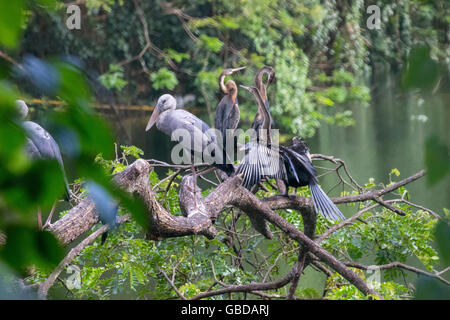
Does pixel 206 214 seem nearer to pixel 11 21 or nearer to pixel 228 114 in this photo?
pixel 228 114

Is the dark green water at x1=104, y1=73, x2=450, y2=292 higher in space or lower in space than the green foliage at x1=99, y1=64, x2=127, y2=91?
lower

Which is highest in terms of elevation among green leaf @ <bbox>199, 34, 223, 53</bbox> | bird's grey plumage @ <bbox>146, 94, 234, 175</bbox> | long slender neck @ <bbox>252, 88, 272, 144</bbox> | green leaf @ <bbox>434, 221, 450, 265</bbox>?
green leaf @ <bbox>199, 34, 223, 53</bbox>

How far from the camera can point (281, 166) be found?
2.06 m

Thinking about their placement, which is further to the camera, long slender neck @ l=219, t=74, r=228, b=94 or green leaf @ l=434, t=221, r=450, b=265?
long slender neck @ l=219, t=74, r=228, b=94

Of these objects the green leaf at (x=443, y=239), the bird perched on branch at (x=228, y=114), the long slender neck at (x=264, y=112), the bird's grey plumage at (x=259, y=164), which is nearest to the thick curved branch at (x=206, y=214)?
the bird's grey plumage at (x=259, y=164)

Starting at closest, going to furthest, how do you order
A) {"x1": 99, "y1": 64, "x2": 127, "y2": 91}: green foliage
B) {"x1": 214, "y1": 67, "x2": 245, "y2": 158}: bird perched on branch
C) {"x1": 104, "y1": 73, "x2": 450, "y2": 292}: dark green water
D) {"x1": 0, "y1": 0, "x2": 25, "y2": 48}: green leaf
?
{"x1": 0, "y1": 0, "x2": 25, "y2": 48}: green leaf → {"x1": 214, "y1": 67, "x2": 245, "y2": 158}: bird perched on branch → {"x1": 104, "y1": 73, "x2": 450, "y2": 292}: dark green water → {"x1": 99, "y1": 64, "x2": 127, "y2": 91}: green foliage

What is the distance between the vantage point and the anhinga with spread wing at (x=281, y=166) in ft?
6.54

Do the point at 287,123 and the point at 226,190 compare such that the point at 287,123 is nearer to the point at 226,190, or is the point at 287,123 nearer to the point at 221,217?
the point at 221,217

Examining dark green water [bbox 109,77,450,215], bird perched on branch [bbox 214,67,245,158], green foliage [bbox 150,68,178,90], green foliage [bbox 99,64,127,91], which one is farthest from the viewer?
green foliage [bbox 150,68,178,90]

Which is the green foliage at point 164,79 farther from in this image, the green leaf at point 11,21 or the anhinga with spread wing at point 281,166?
the green leaf at point 11,21

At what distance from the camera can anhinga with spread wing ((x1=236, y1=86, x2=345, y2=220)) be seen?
199 centimetres

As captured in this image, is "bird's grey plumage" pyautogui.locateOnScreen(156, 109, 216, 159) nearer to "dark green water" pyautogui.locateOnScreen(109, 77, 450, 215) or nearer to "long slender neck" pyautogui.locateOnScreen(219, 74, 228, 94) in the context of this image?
"long slender neck" pyautogui.locateOnScreen(219, 74, 228, 94)

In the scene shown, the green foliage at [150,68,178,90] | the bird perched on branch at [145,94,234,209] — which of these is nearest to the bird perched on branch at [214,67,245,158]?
the bird perched on branch at [145,94,234,209]

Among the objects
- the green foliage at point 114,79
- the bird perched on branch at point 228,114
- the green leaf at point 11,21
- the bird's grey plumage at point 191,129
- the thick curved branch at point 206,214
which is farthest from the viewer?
the green foliage at point 114,79
